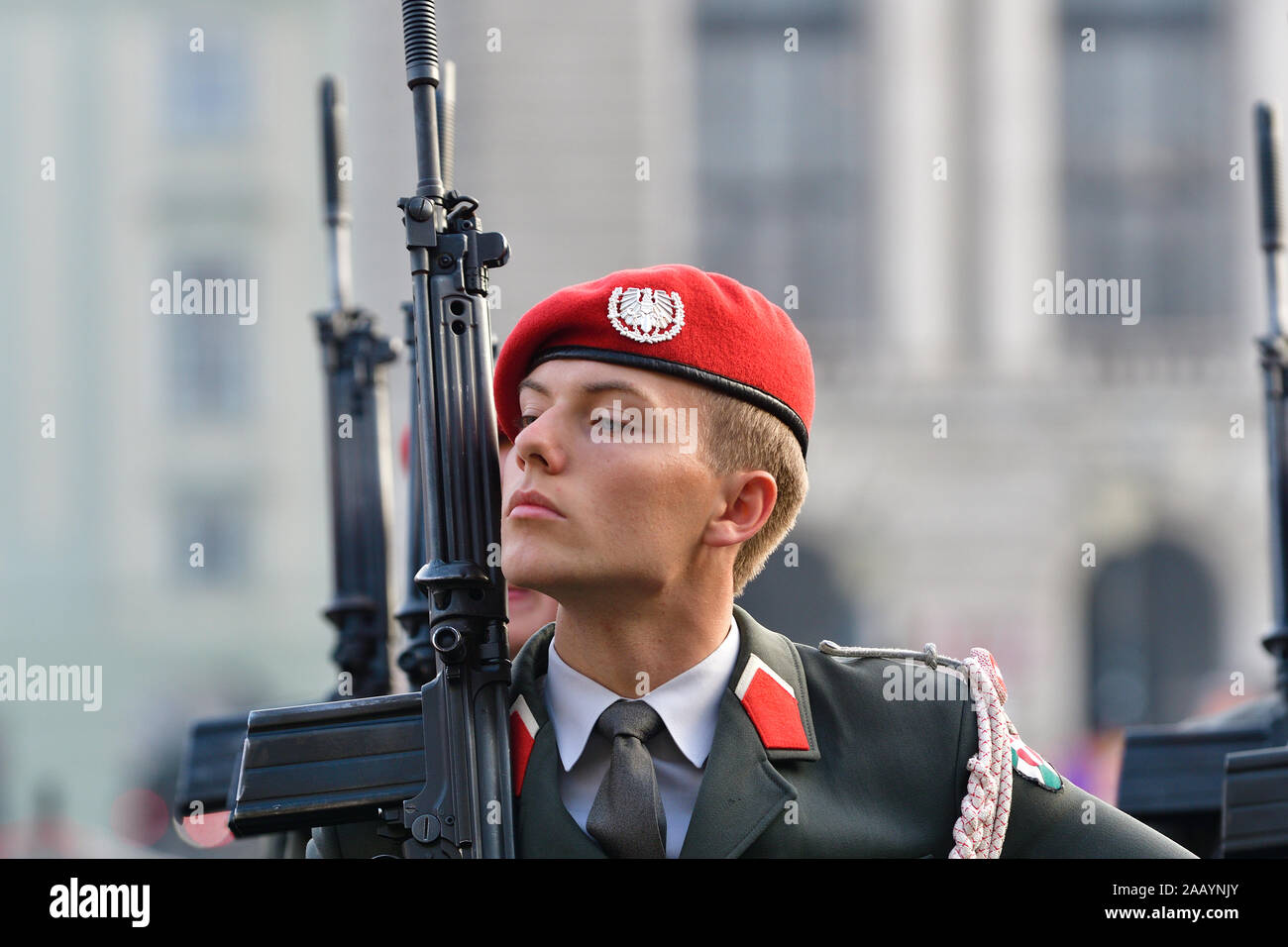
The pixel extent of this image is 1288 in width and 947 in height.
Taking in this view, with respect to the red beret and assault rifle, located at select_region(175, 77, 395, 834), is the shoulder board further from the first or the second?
assault rifle, located at select_region(175, 77, 395, 834)

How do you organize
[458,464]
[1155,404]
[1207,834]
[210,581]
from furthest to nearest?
[210,581], [1155,404], [1207,834], [458,464]

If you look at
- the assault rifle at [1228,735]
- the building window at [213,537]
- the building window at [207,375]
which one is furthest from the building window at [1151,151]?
the assault rifle at [1228,735]

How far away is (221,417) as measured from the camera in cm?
2355

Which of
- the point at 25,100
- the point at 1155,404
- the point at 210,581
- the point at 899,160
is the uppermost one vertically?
the point at 25,100

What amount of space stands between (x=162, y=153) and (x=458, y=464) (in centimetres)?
2273

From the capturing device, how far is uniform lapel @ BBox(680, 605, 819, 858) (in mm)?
2553

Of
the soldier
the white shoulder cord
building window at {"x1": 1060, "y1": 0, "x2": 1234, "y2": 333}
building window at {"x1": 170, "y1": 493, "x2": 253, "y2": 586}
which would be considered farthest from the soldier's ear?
building window at {"x1": 170, "y1": 493, "x2": 253, "y2": 586}

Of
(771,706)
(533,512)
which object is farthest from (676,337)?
(771,706)

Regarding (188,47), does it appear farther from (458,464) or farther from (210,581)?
(458,464)

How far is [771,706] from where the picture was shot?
8.90 ft

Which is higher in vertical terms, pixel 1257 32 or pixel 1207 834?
pixel 1257 32
